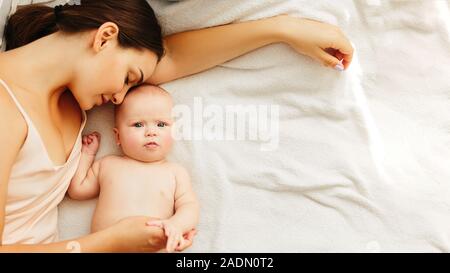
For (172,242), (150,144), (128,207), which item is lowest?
(172,242)

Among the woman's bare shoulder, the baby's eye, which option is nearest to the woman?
the woman's bare shoulder

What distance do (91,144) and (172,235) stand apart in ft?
1.09

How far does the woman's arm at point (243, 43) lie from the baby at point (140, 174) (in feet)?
0.29

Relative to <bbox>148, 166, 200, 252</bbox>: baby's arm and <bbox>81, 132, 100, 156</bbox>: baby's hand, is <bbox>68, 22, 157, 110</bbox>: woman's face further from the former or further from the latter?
<bbox>148, 166, 200, 252</bbox>: baby's arm

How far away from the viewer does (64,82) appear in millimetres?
1304

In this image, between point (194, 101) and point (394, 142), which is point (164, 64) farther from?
point (394, 142)

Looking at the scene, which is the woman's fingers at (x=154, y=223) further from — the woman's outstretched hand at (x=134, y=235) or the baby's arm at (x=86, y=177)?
the baby's arm at (x=86, y=177)

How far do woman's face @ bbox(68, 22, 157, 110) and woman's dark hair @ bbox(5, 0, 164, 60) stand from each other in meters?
0.02

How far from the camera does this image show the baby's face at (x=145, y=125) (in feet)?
4.52

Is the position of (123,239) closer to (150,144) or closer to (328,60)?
(150,144)

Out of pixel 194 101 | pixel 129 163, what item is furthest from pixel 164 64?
pixel 129 163

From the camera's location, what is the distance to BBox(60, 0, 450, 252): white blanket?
1383mm

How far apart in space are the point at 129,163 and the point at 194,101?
0.71 feet

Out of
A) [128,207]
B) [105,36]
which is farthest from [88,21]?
[128,207]
